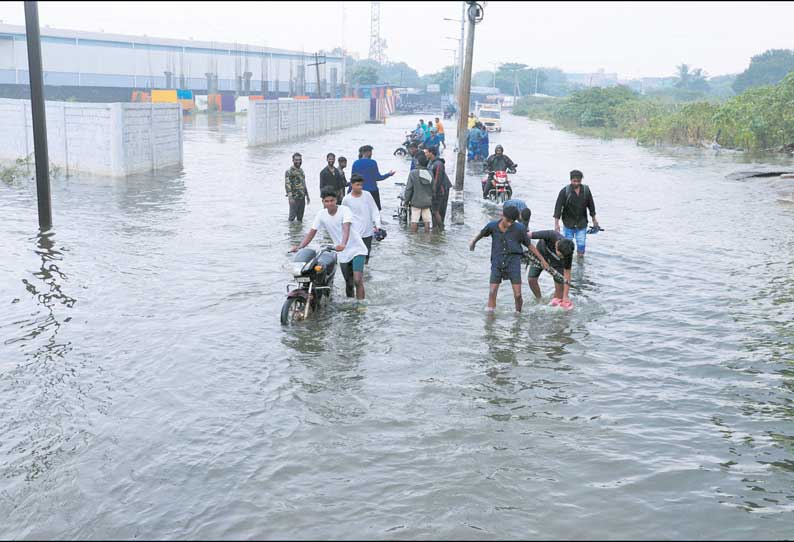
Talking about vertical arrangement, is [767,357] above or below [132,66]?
below

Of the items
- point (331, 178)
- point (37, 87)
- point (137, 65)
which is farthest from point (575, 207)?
point (137, 65)

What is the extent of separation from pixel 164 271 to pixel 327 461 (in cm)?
758

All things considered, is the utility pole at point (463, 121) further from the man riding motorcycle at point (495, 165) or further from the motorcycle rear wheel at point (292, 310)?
the motorcycle rear wheel at point (292, 310)

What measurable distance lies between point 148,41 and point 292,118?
6095cm

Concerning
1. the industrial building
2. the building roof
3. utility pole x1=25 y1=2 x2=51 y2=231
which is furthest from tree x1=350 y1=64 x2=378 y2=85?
utility pole x1=25 y1=2 x2=51 y2=231

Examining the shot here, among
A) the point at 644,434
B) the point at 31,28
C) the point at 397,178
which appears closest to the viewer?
the point at 644,434

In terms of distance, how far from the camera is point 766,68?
123 meters

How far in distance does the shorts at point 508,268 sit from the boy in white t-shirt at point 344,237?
1749 millimetres

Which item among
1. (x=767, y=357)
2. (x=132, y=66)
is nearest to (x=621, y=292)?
(x=767, y=357)

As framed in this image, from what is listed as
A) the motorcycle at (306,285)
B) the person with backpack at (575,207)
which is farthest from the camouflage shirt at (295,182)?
the motorcycle at (306,285)

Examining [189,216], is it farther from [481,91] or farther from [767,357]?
[481,91]

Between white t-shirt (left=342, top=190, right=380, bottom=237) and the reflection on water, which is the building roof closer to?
the reflection on water

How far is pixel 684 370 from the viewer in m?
8.88

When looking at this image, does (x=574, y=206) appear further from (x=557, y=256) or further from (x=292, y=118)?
(x=292, y=118)
